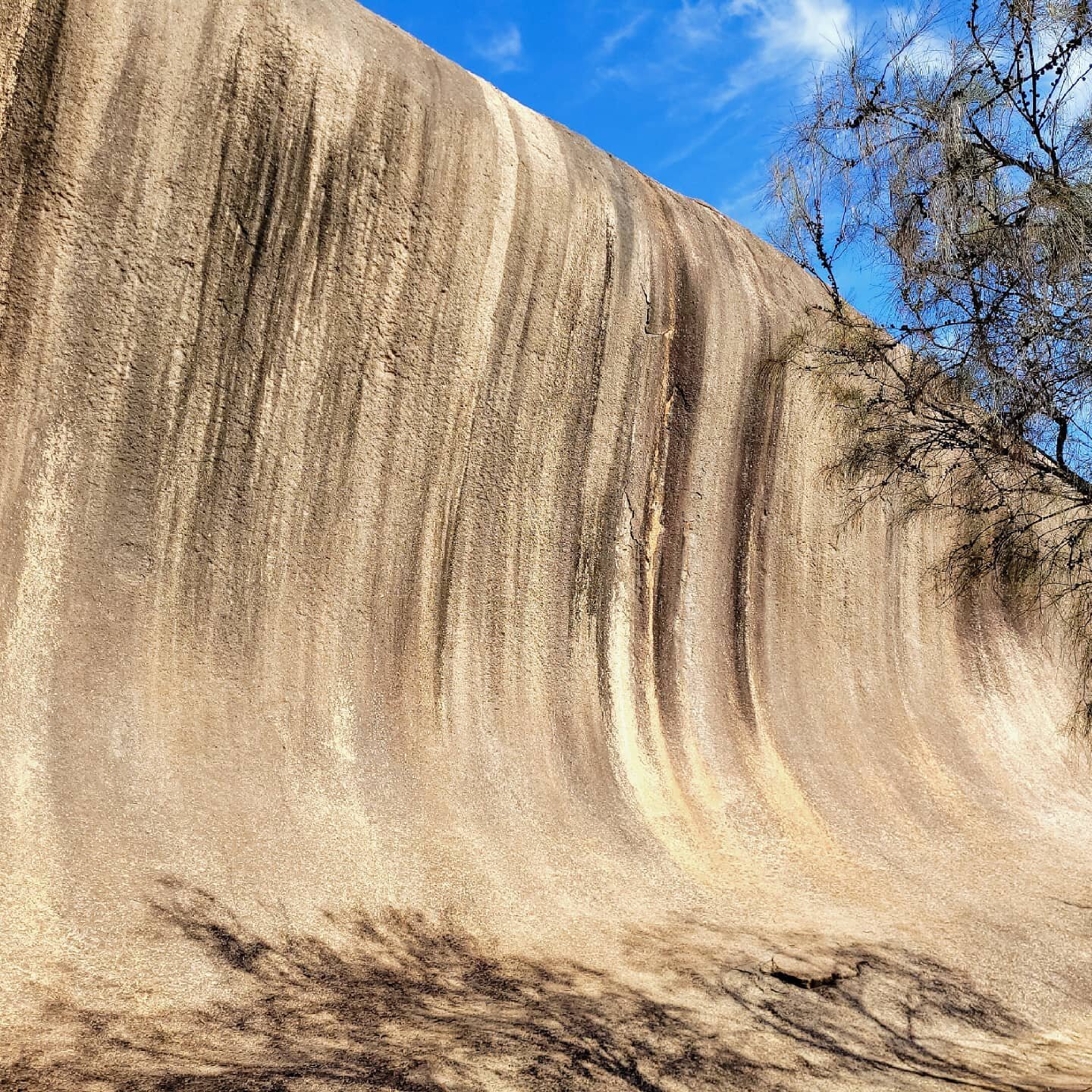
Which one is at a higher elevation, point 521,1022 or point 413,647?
point 413,647

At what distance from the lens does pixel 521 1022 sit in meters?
4.09

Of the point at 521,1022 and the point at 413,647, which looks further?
the point at 413,647

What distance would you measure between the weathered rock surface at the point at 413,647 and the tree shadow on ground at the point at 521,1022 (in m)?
0.02

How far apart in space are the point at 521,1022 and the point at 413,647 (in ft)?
8.46

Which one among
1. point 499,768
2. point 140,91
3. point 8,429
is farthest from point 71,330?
point 499,768

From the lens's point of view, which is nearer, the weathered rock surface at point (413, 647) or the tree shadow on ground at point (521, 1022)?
the tree shadow on ground at point (521, 1022)

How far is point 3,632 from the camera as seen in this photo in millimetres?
5020

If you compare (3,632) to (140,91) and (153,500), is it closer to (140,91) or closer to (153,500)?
(153,500)

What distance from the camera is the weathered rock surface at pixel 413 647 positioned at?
4.30 m

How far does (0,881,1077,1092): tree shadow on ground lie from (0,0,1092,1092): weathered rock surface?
2cm

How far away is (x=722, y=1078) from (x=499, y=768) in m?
2.68

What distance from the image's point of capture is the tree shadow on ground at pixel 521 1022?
350 cm

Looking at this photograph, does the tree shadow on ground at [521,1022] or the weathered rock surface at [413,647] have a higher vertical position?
the weathered rock surface at [413,647]

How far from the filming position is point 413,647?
6.33 meters
